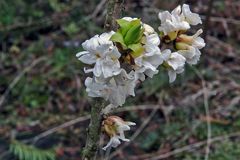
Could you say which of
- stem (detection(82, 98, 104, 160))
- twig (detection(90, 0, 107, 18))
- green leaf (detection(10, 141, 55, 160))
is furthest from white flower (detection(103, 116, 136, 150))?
twig (detection(90, 0, 107, 18))

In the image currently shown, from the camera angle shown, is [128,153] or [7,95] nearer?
[128,153]

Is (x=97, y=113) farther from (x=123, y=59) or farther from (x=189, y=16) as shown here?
(x=189, y=16)

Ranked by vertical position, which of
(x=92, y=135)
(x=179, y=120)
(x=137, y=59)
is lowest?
(x=179, y=120)

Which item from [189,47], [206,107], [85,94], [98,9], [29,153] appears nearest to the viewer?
[189,47]

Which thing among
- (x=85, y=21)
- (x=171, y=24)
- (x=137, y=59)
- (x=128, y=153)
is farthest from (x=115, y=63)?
(x=85, y=21)

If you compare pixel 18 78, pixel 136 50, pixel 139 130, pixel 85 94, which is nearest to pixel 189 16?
pixel 136 50

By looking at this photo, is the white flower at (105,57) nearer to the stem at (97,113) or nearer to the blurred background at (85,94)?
the stem at (97,113)

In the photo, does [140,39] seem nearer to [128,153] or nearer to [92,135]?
[92,135]
